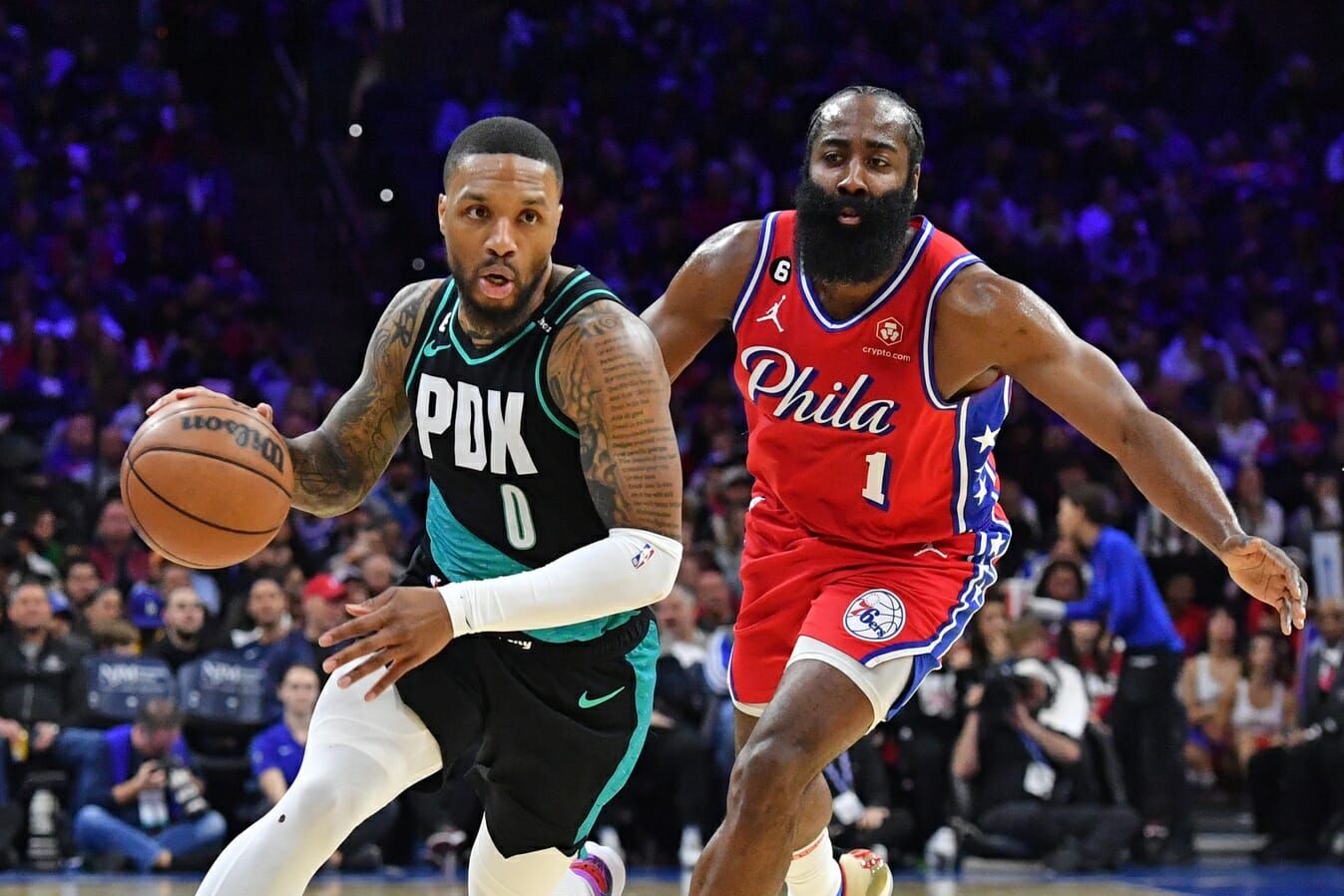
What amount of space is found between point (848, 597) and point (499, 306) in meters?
1.33

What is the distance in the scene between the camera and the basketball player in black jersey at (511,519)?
3924mm

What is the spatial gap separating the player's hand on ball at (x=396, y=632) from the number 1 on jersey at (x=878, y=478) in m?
1.63

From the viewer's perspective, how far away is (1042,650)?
945cm

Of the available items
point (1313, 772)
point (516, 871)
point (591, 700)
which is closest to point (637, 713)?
point (591, 700)

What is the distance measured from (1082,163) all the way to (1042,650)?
690 cm

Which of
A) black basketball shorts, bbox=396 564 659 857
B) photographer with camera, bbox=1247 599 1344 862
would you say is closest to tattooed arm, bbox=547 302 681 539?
black basketball shorts, bbox=396 564 659 857

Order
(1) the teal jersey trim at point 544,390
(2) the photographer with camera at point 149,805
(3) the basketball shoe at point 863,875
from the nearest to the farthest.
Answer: (1) the teal jersey trim at point 544,390 → (3) the basketball shoe at point 863,875 → (2) the photographer with camera at point 149,805

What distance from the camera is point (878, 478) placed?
496cm

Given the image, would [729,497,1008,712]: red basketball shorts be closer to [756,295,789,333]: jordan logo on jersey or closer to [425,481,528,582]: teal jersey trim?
[756,295,789,333]: jordan logo on jersey

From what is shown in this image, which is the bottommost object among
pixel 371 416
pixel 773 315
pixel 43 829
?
pixel 43 829

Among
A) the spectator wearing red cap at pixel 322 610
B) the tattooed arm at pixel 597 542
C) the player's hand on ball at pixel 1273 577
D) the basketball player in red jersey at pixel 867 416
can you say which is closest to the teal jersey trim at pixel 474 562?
the tattooed arm at pixel 597 542

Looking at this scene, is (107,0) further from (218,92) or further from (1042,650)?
(1042,650)

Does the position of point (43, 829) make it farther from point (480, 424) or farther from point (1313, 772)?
point (1313, 772)

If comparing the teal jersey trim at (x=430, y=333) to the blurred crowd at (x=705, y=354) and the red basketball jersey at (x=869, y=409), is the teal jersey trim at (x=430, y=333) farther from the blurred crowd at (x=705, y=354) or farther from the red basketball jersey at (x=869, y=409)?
the blurred crowd at (x=705, y=354)
